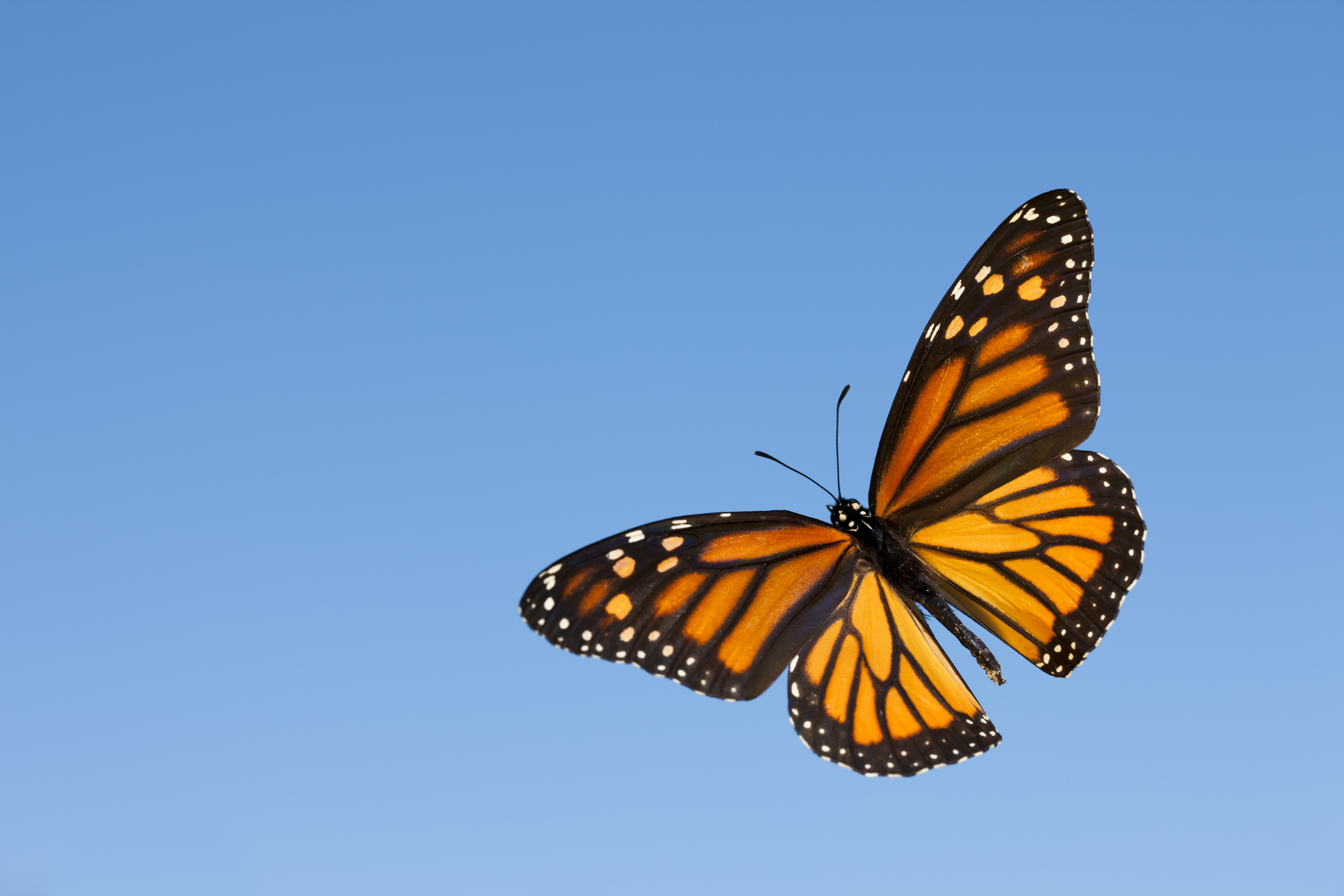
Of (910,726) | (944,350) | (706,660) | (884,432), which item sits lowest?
(910,726)

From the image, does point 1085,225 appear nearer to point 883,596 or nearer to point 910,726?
point 883,596

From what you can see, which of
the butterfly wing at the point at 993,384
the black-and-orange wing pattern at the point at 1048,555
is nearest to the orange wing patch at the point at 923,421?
the butterfly wing at the point at 993,384

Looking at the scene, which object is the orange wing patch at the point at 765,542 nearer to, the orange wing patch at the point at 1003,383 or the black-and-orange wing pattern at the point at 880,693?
the black-and-orange wing pattern at the point at 880,693

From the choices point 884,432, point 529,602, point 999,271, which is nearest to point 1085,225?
point 999,271

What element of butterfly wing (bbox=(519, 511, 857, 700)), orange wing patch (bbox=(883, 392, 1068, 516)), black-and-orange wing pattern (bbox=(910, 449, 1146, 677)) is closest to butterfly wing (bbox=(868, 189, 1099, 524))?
orange wing patch (bbox=(883, 392, 1068, 516))

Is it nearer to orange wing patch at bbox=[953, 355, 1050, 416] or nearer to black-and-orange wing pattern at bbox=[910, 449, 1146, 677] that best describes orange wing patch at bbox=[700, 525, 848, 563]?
black-and-orange wing pattern at bbox=[910, 449, 1146, 677]

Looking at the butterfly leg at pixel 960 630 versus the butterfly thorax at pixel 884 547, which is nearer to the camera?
the butterfly leg at pixel 960 630

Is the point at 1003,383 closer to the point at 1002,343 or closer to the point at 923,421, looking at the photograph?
the point at 1002,343

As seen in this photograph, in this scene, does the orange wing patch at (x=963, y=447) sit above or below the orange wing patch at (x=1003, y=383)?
below
